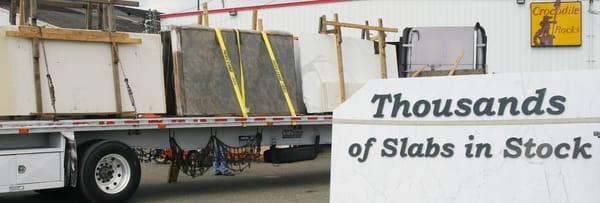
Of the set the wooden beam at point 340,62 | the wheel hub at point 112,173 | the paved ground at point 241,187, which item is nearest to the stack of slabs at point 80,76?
the wheel hub at point 112,173

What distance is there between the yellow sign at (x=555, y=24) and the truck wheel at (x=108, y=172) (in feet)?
51.7

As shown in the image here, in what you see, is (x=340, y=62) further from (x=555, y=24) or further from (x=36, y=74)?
(x=555, y=24)

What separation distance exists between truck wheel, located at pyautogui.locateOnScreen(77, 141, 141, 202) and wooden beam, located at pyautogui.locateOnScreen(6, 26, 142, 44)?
1.49 m

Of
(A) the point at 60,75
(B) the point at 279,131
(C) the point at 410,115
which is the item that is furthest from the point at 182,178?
(C) the point at 410,115

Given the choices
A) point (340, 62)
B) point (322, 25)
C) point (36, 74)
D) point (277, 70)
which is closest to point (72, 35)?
point (36, 74)

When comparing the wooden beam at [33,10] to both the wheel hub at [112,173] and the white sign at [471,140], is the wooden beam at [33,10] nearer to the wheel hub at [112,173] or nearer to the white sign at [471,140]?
the wheel hub at [112,173]

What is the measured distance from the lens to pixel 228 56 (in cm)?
1260

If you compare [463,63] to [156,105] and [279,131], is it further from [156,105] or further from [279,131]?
[156,105]

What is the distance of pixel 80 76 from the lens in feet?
35.9

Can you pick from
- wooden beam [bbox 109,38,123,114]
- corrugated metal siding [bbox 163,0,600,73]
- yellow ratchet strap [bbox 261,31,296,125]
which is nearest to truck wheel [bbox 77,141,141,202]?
wooden beam [bbox 109,38,123,114]

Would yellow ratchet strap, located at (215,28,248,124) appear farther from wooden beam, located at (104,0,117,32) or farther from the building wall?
the building wall

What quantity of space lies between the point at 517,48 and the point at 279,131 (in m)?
12.5

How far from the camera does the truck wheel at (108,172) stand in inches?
419

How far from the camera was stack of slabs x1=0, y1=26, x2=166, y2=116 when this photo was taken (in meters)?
10.3
